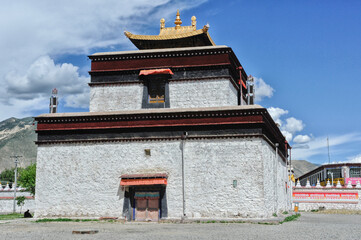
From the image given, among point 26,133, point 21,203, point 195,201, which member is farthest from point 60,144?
point 26,133

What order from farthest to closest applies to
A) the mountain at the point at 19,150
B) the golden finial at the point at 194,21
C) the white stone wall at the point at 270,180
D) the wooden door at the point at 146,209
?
the mountain at the point at 19,150 → the golden finial at the point at 194,21 → the white stone wall at the point at 270,180 → the wooden door at the point at 146,209

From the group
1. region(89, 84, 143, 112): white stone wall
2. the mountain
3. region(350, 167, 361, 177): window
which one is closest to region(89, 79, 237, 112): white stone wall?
region(89, 84, 143, 112): white stone wall

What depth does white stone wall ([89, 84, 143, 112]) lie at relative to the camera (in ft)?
73.9

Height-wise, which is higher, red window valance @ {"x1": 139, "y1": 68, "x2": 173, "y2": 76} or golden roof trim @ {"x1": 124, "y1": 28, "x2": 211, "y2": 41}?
golden roof trim @ {"x1": 124, "y1": 28, "x2": 211, "y2": 41}

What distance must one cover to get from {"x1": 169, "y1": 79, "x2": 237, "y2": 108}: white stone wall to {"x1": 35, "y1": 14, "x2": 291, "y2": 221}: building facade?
2.1 inches

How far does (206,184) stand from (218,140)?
213 cm

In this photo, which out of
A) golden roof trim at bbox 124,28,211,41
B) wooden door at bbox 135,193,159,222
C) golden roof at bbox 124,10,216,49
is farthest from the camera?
golden roof at bbox 124,10,216,49

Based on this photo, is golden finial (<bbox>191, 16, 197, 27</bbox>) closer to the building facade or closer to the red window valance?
the building facade

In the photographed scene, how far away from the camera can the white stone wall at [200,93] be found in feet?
71.8

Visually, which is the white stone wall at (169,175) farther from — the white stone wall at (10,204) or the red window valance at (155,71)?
the white stone wall at (10,204)

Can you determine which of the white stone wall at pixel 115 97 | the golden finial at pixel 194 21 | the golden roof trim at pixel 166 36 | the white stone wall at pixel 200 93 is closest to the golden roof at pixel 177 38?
the golden roof trim at pixel 166 36

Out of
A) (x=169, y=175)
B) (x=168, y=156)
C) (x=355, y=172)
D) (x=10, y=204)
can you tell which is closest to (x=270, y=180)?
(x=169, y=175)

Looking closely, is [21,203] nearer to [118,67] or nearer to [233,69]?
[118,67]

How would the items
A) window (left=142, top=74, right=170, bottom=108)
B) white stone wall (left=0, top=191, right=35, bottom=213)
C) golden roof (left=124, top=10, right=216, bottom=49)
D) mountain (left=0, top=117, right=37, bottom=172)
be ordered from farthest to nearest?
1. mountain (left=0, top=117, right=37, bottom=172)
2. white stone wall (left=0, top=191, right=35, bottom=213)
3. golden roof (left=124, top=10, right=216, bottom=49)
4. window (left=142, top=74, right=170, bottom=108)
